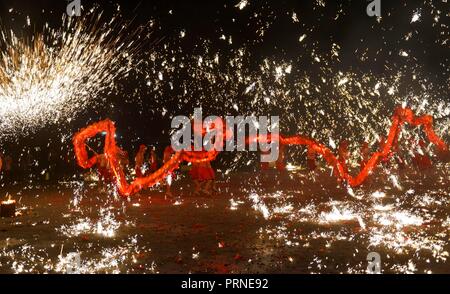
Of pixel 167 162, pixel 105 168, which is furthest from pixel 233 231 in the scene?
pixel 105 168

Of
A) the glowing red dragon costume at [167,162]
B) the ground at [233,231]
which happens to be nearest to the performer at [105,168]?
the glowing red dragon costume at [167,162]

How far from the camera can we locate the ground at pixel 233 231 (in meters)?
6.62

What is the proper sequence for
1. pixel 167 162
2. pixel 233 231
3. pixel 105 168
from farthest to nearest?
pixel 105 168 → pixel 167 162 → pixel 233 231

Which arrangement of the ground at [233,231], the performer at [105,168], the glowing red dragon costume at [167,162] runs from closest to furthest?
the ground at [233,231], the glowing red dragon costume at [167,162], the performer at [105,168]

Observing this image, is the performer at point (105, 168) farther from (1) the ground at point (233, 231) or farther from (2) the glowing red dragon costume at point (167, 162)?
(1) the ground at point (233, 231)

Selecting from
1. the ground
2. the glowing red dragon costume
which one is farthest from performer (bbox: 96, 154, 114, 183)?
the ground

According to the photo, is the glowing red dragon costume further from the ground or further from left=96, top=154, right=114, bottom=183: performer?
the ground

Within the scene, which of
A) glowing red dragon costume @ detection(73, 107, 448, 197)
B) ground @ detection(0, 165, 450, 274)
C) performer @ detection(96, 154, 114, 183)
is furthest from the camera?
performer @ detection(96, 154, 114, 183)

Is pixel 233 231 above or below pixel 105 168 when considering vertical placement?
below

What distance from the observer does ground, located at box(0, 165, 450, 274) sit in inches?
261

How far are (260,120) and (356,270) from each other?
91.4 feet

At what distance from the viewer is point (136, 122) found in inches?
1180

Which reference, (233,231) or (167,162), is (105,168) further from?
(233,231)

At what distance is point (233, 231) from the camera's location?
350 inches
